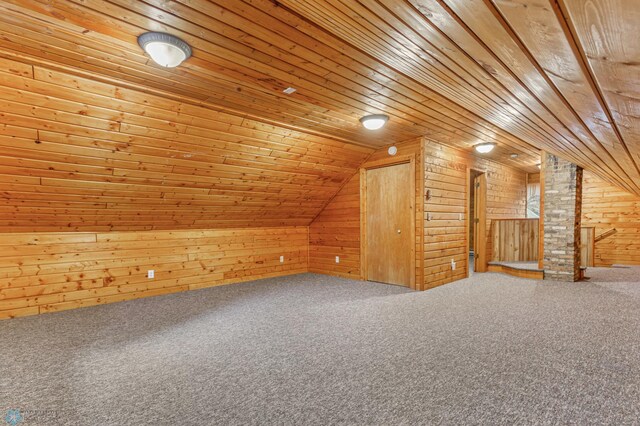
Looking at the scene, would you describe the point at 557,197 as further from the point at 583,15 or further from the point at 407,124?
the point at 583,15

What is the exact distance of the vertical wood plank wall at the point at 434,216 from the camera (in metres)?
4.83

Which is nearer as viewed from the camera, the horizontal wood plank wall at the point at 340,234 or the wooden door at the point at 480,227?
the horizontal wood plank wall at the point at 340,234

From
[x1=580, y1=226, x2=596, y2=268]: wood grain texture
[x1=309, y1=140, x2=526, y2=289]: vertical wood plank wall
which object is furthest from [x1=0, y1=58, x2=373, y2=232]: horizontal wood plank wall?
[x1=580, y1=226, x2=596, y2=268]: wood grain texture

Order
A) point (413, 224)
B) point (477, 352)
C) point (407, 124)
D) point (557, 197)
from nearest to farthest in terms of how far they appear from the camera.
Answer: point (477, 352)
point (407, 124)
point (413, 224)
point (557, 197)

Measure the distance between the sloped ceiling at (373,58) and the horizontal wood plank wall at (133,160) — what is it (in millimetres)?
94

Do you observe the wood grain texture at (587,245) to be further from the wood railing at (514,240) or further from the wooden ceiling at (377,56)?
the wooden ceiling at (377,56)

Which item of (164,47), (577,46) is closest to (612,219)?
(577,46)

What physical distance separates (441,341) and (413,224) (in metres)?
2.29

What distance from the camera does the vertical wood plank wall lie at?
483 cm

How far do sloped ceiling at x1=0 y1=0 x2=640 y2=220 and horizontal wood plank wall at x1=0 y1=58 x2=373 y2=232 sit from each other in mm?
94

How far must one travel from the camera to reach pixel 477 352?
98.4 inches

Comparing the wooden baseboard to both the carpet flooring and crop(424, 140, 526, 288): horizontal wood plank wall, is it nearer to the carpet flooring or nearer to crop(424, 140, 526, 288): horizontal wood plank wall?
crop(424, 140, 526, 288): horizontal wood plank wall

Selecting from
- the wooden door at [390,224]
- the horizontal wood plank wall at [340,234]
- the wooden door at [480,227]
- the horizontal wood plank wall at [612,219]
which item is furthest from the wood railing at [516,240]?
the horizontal wood plank wall at [340,234]

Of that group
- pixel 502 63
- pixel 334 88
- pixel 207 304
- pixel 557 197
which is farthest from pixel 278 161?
pixel 557 197
